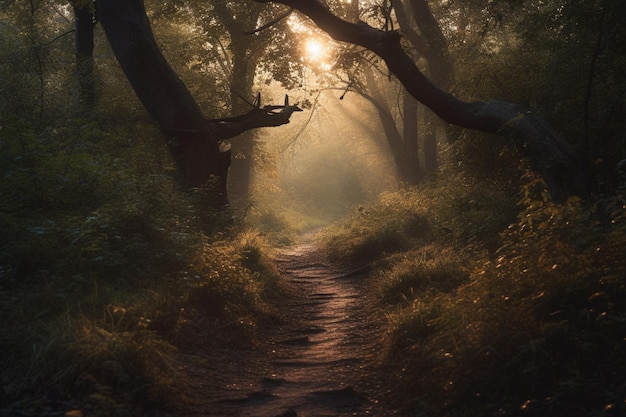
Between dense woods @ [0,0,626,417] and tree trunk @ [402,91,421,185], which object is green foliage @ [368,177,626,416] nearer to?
dense woods @ [0,0,626,417]

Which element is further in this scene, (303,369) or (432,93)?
(432,93)

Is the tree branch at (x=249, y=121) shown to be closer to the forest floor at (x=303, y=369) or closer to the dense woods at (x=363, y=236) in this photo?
the dense woods at (x=363, y=236)

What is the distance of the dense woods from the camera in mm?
4594

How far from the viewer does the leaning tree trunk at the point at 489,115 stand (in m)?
8.45

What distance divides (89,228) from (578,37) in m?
9.30

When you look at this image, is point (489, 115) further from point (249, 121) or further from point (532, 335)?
→ point (249, 121)

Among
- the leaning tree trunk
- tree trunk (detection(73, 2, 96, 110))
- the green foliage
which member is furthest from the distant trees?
the green foliage

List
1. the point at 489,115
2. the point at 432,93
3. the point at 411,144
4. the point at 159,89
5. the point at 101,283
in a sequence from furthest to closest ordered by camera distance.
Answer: the point at 411,144 < the point at 159,89 < the point at 432,93 < the point at 489,115 < the point at 101,283

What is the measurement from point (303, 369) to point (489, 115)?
19.0 ft

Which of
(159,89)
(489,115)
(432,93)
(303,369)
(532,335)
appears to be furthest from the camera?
(159,89)

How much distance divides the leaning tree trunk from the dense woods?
0.03 m

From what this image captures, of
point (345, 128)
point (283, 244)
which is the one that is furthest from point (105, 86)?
point (345, 128)

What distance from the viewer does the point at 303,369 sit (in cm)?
681

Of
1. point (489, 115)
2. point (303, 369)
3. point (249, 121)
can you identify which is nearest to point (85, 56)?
point (249, 121)
